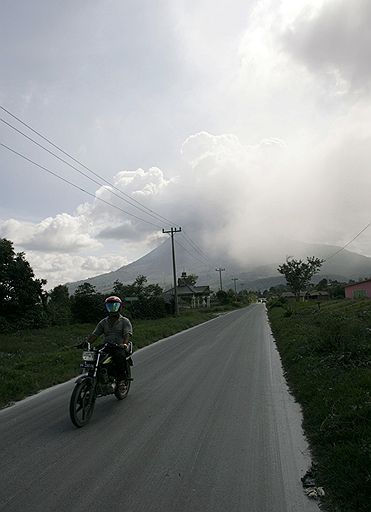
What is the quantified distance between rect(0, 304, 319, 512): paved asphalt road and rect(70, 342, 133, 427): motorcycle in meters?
0.21

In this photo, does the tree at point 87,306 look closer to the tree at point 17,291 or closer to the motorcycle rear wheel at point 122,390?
the tree at point 17,291

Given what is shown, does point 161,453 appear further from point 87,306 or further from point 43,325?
point 43,325

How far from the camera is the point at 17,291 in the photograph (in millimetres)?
34750

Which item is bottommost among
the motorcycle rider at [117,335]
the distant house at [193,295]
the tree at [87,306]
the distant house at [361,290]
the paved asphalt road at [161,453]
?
the paved asphalt road at [161,453]

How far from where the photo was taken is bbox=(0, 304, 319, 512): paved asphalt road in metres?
3.73

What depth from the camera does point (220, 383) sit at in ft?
29.3

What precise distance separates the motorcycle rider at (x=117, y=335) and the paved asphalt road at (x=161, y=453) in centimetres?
68

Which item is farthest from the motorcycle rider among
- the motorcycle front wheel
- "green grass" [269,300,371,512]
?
"green grass" [269,300,371,512]

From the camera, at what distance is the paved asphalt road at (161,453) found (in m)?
3.73

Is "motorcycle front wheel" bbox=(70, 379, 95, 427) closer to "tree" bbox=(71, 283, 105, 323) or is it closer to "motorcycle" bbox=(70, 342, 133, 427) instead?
"motorcycle" bbox=(70, 342, 133, 427)

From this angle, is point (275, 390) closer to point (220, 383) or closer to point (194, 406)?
point (220, 383)

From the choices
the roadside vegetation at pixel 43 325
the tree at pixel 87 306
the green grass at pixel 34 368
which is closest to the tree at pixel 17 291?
the roadside vegetation at pixel 43 325

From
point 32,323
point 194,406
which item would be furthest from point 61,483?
point 32,323

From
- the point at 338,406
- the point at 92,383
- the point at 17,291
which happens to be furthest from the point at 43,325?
the point at 338,406
